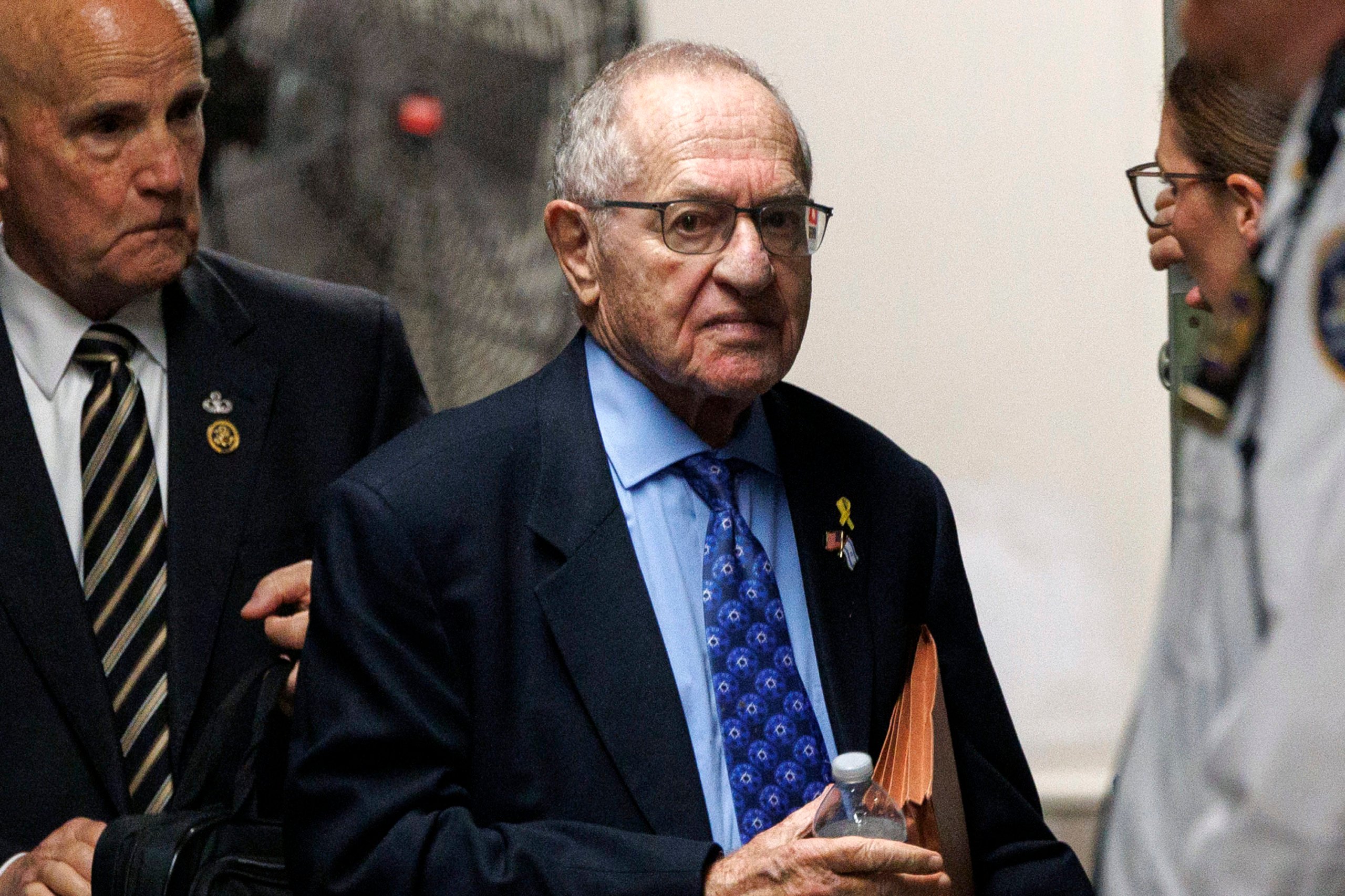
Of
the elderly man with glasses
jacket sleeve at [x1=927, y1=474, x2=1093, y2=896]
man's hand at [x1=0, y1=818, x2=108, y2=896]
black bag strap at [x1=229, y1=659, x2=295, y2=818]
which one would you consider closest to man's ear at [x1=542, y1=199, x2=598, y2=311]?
the elderly man with glasses

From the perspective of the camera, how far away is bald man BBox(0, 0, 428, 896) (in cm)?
213

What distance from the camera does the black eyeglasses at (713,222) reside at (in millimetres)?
1854

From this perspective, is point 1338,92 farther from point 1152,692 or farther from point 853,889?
point 853,889

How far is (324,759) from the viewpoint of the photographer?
68.1 inches

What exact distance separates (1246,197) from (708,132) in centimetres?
69

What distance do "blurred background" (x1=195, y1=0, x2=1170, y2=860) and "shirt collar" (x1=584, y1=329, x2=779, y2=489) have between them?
1.38 meters

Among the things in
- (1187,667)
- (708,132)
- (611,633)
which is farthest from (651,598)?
(1187,667)

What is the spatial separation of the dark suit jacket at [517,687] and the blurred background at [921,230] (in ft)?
4.71

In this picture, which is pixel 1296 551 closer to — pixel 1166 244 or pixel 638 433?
pixel 638 433

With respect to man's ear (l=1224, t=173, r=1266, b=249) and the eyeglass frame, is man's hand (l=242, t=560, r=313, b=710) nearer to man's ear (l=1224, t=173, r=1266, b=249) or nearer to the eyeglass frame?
the eyeglass frame

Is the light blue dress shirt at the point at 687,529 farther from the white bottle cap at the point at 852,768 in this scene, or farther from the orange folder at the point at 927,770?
the white bottle cap at the point at 852,768

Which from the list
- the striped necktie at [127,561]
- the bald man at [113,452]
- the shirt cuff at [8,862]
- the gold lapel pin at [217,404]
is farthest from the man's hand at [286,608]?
Result: the shirt cuff at [8,862]

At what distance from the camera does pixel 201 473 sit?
2.26 metres

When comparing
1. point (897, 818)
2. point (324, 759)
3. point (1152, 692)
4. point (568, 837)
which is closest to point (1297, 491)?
point (1152, 692)
